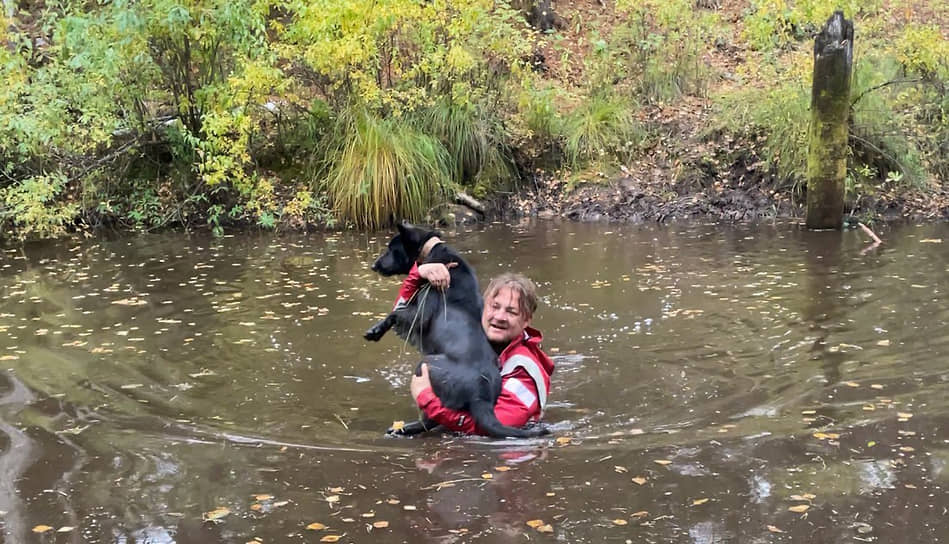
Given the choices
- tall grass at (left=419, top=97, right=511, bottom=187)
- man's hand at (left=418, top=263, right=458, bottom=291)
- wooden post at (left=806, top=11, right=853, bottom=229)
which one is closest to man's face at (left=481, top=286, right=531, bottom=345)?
man's hand at (left=418, top=263, right=458, bottom=291)

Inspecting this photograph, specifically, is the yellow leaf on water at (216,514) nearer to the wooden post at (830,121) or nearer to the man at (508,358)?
the man at (508,358)

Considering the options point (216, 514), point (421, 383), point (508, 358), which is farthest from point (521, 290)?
point (216, 514)

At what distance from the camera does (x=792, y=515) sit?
166 inches

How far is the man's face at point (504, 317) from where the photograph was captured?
5.71 metres

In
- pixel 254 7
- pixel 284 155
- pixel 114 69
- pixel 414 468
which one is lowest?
pixel 414 468

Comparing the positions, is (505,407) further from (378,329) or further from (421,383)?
(378,329)

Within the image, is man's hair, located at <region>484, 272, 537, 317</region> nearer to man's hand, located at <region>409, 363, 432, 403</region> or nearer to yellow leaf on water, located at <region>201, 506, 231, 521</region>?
man's hand, located at <region>409, 363, 432, 403</region>

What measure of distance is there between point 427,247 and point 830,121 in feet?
27.4

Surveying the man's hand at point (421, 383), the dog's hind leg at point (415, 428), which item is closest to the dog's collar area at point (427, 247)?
the man's hand at point (421, 383)

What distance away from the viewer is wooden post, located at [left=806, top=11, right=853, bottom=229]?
1214 cm

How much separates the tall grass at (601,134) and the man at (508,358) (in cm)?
1108

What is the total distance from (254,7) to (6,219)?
17.2ft

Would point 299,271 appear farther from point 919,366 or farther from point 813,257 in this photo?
point 919,366

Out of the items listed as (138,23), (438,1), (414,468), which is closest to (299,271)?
(138,23)
